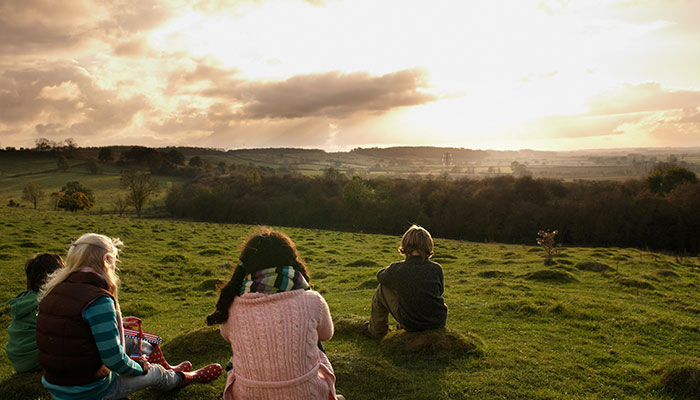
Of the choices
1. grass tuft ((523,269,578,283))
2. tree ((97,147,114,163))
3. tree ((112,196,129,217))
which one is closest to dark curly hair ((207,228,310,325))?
grass tuft ((523,269,578,283))

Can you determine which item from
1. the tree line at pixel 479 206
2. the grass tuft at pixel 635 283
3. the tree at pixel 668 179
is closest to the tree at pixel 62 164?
the tree line at pixel 479 206

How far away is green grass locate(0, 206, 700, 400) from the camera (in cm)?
582

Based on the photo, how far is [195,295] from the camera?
1462 centimetres

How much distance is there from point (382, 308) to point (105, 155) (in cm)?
11168

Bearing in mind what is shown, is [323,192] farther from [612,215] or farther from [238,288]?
[238,288]

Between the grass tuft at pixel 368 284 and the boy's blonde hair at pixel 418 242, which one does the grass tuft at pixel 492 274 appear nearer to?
the grass tuft at pixel 368 284

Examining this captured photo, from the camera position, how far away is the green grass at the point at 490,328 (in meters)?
5.82

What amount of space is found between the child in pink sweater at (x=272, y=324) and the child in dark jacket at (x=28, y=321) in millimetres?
3764

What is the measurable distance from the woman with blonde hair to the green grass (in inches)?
50.7

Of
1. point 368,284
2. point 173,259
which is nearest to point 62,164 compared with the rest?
point 173,259

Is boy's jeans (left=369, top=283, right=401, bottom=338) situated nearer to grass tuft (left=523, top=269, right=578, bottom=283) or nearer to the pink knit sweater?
the pink knit sweater

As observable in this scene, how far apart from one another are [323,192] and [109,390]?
202 feet

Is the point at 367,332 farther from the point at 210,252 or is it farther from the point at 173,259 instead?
the point at 210,252

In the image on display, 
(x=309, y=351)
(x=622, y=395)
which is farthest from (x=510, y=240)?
(x=309, y=351)
